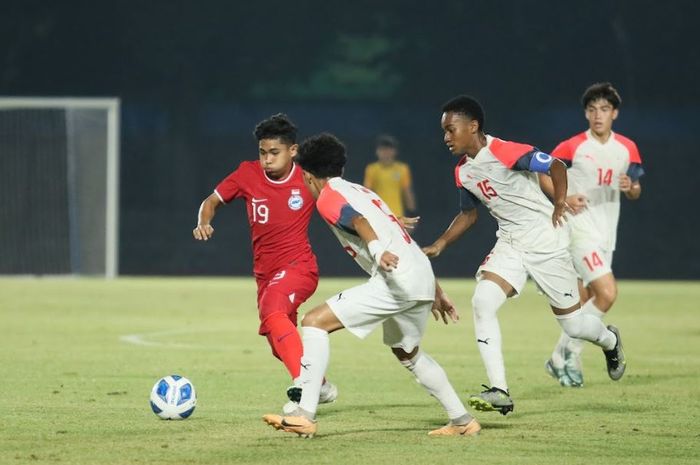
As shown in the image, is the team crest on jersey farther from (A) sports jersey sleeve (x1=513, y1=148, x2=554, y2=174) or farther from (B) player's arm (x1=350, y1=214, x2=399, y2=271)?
(B) player's arm (x1=350, y1=214, x2=399, y2=271)

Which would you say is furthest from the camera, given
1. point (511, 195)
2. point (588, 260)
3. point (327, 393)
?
point (588, 260)

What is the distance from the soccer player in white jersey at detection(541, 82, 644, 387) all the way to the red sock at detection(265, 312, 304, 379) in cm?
272

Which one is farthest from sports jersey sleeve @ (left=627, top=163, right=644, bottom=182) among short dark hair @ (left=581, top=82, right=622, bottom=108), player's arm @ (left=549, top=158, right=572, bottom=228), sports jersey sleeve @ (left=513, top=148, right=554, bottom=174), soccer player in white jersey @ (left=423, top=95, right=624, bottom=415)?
sports jersey sleeve @ (left=513, top=148, right=554, bottom=174)

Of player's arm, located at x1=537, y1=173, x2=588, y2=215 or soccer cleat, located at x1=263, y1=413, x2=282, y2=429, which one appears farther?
player's arm, located at x1=537, y1=173, x2=588, y2=215

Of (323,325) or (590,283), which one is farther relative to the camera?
(590,283)

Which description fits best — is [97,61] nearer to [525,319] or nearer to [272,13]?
[272,13]

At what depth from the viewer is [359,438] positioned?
7.01 meters

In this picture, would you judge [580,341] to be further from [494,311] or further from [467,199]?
[494,311]

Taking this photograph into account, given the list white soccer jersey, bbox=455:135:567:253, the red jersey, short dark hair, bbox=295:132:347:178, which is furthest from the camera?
white soccer jersey, bbox=455:135:567:253

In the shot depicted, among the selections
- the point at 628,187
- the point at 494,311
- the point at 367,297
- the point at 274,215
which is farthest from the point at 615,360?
the point at 367,297

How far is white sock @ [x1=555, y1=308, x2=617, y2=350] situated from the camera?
872cm

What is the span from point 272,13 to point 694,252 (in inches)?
312

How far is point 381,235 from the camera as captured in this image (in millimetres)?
6891

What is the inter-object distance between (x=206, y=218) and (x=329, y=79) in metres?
14.9
